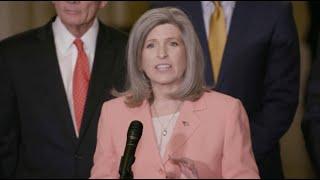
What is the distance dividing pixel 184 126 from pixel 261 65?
782 mm

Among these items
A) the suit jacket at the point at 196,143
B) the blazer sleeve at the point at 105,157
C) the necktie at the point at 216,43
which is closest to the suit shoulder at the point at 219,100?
the suit jacket at the point at 196,143

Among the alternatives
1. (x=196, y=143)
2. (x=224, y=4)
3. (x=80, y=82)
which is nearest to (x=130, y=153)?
(x=196, y=143)

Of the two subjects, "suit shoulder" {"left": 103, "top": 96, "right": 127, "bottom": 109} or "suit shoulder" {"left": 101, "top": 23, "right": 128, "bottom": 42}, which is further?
"suit shoulder" {"left": 101, "top": 23, "right": 128, "bottom": 42}

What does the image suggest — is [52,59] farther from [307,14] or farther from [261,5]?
[307,14]

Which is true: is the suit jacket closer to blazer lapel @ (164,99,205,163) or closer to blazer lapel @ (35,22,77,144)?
blazer lapel @ (164,99,205,163)

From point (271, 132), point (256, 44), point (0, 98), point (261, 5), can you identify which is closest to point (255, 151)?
point (271, 132)

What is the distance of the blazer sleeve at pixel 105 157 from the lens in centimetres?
176

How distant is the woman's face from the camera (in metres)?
1.81

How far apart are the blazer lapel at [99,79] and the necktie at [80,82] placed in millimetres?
18

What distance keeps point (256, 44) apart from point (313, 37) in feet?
2.73

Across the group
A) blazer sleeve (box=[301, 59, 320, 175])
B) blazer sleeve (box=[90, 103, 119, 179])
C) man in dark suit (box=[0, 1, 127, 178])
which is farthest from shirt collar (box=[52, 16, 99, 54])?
blazer sleeve (box=[301, 59, 320, 175])

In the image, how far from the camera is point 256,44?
2.42 meters

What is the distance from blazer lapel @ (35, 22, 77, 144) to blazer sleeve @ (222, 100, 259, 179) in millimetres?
612

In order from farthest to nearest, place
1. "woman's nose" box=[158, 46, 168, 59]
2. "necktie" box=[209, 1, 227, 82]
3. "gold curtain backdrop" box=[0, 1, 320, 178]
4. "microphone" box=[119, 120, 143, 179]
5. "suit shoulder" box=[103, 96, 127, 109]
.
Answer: "gold curtain backdrop" box=[0, 1, 320, 178] → "necktie" box=[209, 1, 227, 82] → "suit shoulder" box=[103, 96, 127, 109] → "woman's nose" box=[158, 46, 168, 59] → "microphone" box=[119, 120, 143, 179]
